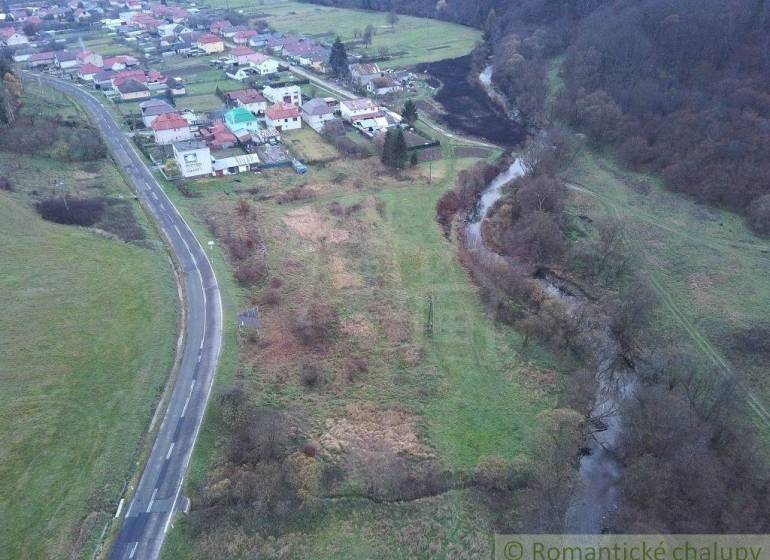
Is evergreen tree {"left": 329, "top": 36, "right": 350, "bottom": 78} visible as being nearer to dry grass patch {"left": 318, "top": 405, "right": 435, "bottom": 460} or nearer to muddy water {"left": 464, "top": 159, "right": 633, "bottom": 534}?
muddy water {"left": 464, "top": 159, "right": 633, "bottom": 534}

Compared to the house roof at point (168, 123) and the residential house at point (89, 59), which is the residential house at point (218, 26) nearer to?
the residential house at point (89, 59)

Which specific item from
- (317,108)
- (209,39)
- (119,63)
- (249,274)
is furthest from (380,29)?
(249,274)

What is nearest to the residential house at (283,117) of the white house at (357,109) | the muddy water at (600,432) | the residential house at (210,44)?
the white house at (357,109)

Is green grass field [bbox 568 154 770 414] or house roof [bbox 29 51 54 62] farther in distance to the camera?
house roof [bbox 29 51 54 62]

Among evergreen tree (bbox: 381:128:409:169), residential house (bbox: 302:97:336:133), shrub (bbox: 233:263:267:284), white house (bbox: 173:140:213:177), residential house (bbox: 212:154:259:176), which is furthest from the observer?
residential house (bbox: 302:97:336:133)

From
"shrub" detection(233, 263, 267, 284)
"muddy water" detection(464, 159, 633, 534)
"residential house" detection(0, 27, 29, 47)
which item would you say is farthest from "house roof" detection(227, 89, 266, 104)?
"residential house" detection(0, 27, 29, 47)

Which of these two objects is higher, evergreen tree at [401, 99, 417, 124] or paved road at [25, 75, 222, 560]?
evergreen tree at [401, 99, 417, 124]

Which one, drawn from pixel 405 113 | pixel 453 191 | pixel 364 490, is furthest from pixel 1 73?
pixel 364 490

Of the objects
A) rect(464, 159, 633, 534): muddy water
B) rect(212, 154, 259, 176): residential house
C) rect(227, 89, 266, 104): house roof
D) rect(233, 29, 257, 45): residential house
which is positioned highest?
rect(233, 29, 257, 45): residential house
